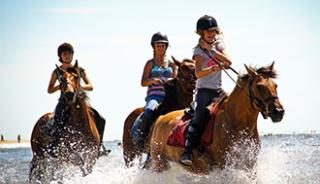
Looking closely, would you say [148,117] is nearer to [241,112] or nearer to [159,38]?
[159,38]

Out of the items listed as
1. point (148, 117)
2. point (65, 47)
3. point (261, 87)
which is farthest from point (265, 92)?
point (65, 47)

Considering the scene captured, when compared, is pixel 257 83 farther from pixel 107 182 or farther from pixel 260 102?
pixel 107 182

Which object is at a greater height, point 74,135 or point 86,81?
point 86,81

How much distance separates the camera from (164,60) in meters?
11.3

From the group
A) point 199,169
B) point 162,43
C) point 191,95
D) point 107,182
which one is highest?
point 162,43

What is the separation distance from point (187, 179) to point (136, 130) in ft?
8.49

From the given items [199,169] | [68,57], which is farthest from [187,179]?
[68,57]

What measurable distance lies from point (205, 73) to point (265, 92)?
1.26 m

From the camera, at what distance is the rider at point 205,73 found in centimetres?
835

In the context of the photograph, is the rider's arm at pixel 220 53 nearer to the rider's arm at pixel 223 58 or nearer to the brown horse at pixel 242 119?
the rider's arm at pixel 223 58

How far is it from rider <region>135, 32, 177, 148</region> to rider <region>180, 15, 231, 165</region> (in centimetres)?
245

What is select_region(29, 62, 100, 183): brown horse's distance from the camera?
11.3 meters

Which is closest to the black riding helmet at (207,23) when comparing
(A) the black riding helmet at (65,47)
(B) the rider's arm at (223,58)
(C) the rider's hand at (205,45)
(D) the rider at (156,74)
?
(C) the rider's hand at (205,45)

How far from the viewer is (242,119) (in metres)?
7.83
